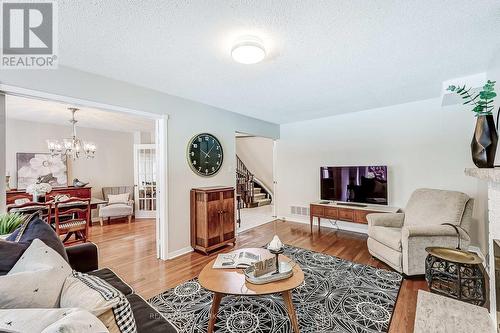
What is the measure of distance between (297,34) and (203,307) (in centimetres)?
257

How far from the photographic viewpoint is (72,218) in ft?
12.4

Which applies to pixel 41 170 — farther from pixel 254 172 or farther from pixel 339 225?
pixel 339 225

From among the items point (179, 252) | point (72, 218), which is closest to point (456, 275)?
point (179, 252)

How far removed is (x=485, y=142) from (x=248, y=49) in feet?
6.79

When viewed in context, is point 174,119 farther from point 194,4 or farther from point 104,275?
point 104,275

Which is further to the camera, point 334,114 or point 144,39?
point 334,114

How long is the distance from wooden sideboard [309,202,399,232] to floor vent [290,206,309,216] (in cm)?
72

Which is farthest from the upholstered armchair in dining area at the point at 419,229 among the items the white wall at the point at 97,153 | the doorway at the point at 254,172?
the white wall at the point at 97,153

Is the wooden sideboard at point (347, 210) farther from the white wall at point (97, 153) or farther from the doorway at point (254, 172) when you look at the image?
the white wall at point (97, 153)

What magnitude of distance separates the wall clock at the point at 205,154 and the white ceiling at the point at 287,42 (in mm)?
817

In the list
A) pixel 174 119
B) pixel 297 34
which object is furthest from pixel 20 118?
pixel 297 34

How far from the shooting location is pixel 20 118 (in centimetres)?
443

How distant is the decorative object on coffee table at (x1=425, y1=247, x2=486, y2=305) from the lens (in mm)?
2027

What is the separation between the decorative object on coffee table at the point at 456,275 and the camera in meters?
2.03
